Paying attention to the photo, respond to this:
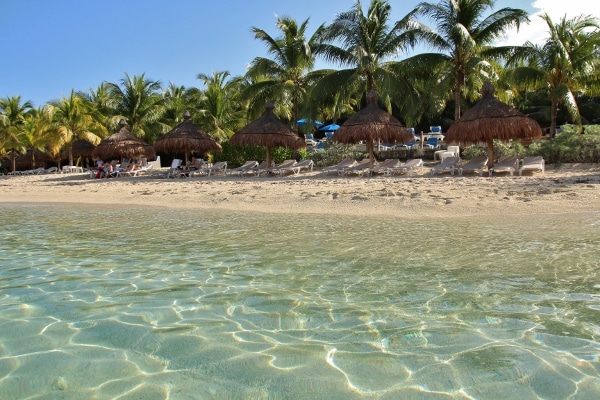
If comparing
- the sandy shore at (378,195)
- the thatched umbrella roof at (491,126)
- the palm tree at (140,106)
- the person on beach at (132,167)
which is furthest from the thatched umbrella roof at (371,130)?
the palm tree at (140,106)

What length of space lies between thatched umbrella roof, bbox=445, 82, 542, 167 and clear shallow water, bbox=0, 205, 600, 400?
285 inches

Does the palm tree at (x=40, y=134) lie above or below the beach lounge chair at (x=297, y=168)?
above

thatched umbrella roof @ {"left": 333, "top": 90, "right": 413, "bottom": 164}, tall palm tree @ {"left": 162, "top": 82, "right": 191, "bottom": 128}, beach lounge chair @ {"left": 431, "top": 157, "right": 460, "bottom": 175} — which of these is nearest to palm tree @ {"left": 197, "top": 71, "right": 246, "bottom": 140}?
tall palm tree @ {"left": 162, "top": 82, "right": 191, "bottom": 128}

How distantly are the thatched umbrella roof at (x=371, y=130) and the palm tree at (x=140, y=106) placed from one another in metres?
14.7

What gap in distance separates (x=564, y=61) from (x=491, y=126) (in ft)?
21.7

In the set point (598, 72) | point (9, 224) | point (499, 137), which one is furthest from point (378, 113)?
point (9, 224)

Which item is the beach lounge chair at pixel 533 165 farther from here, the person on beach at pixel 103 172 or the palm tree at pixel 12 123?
the palm tree at pixel 12 123

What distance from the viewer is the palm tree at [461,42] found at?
16.9 metres

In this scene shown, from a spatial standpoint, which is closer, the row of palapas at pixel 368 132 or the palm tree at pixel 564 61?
the row of palapas at pixel 368 132

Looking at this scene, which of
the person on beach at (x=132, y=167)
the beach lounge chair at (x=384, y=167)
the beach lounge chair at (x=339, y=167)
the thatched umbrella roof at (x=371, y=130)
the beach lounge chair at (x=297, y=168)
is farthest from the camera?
the person on beach at (x=132, y=167)

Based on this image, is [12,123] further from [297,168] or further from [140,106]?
[297,168]

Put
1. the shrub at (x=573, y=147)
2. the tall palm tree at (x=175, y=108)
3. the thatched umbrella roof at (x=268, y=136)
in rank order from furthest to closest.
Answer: the tall palm tree at (x=175, y=108) → the thatched umbrella roof at (x=268, y=136) → the shrub at (x=573, y=147)

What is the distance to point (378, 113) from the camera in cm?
1548

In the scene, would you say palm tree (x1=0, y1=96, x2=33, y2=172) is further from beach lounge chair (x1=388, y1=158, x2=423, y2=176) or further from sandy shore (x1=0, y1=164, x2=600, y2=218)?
beach lounge chair (x1=388, y1=158, x2=423, y2=176)
